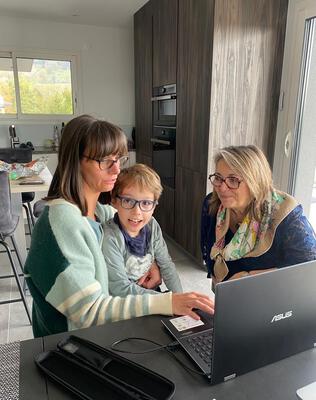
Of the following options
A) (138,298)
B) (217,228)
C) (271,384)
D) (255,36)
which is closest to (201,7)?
(255,36)

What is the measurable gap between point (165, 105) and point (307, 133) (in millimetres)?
1445

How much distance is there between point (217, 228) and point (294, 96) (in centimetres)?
156

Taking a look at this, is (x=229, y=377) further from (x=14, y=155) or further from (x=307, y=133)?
(x=14, y=155)

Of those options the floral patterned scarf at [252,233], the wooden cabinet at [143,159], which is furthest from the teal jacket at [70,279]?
the wooden cabinet at [143,159]

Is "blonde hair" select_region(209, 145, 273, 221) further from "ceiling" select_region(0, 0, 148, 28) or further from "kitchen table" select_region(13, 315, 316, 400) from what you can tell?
"ceiling" select_region(0, 0, 148, 28)

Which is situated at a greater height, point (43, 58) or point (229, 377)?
point (43, 58)

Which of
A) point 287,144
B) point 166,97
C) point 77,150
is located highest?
point 166,97

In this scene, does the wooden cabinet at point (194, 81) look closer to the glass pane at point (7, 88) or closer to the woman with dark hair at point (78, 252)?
the woman with dark hair at point (78, 252)

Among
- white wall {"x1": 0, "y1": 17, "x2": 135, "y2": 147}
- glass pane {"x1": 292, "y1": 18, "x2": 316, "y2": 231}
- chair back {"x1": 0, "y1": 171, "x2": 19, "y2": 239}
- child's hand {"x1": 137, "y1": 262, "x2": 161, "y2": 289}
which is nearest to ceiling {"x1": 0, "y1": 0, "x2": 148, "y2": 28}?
white wall {"x1": 0, "y1": 17, "x2": 135, "y2": 147}

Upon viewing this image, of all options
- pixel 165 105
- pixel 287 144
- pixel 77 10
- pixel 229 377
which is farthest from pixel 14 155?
pixel 229 377

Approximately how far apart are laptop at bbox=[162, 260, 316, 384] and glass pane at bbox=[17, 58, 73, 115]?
435cm

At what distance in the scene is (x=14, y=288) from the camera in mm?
2619

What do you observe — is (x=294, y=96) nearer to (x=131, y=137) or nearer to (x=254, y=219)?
(x=254, y=219)

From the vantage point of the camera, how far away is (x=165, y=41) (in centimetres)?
321
